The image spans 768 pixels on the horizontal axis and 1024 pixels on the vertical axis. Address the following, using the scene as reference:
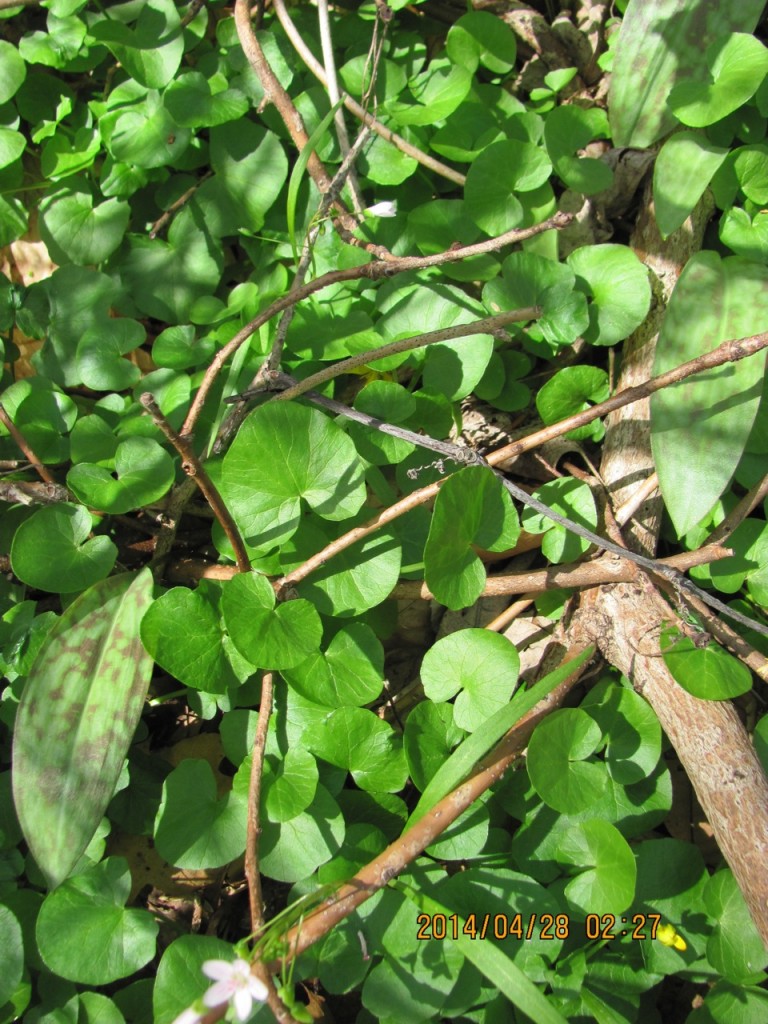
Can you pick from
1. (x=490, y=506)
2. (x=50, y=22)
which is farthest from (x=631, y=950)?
(x=50, y=22)

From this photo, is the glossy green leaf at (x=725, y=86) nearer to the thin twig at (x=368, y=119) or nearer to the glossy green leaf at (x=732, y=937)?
the thin twig at (x=368, y=119)

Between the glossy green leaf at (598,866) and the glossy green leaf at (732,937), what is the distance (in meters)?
0.19

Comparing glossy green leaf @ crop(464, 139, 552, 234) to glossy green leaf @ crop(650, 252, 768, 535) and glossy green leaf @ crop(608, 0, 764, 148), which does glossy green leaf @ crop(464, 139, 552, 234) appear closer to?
glossy green leaf @ crop(608, 0, 764, 148)

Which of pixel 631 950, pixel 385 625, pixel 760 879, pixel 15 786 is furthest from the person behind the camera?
pixel 385 625

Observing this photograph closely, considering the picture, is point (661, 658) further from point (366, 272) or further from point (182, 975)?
point (182, 975)

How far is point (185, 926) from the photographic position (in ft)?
5.25

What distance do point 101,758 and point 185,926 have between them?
0.51 meters

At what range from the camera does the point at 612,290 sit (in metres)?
1.65

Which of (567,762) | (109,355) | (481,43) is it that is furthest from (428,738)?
(481,43)

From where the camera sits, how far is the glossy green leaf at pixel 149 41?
1783 mm

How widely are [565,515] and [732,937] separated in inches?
32.4

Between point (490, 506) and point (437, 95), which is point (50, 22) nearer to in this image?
point (437, 95)

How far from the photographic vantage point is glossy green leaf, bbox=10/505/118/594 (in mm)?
1453

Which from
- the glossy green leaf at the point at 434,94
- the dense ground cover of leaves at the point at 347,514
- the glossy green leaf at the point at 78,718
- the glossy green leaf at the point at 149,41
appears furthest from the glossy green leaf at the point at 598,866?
the glossy green leaf at the point at 149,41
